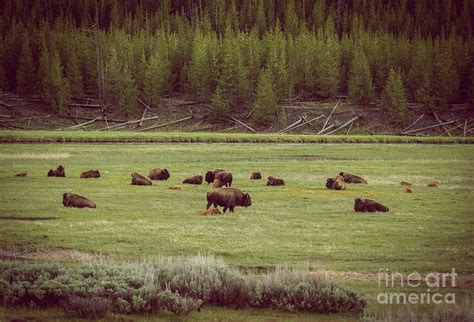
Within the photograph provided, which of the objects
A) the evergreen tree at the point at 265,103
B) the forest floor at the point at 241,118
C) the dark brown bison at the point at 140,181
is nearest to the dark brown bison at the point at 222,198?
the dark brown bison at the point at 140,181

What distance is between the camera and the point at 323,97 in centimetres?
11975

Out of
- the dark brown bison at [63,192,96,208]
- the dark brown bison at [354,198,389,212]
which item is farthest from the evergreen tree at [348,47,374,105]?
the dark brown bison at [63,192,96,208]

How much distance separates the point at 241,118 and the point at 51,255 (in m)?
92.8

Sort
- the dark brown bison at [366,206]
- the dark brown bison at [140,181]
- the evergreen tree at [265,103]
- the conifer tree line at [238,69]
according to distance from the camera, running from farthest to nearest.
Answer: the conifer tree line at [238,69] < the evergreen tree at [265,103] < the dark brown bison at [140,181] < the dark brown bison at [366,206]

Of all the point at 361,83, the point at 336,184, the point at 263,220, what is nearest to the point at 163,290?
the point at 263,220

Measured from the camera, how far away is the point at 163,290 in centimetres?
1452

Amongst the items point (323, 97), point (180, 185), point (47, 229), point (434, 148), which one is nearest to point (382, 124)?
point (323, 97)

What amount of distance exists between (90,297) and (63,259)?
475 cm

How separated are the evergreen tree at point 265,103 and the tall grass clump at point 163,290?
91034 mm

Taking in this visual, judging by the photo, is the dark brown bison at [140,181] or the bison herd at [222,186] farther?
the dark brown bison at [140,181]

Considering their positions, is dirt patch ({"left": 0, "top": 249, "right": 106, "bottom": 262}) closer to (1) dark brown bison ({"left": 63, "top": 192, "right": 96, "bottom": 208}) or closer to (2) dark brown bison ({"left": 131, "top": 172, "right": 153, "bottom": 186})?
(1) dark brown bison ({"left": 63, "top": 192, "right": 96, "bottom": 208})

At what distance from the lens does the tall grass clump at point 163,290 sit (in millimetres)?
13758

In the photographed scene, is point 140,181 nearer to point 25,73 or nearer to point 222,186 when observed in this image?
point 222,186

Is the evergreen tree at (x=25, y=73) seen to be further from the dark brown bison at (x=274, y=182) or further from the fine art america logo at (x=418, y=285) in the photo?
the fine art america logo at (x=418, y=285)
